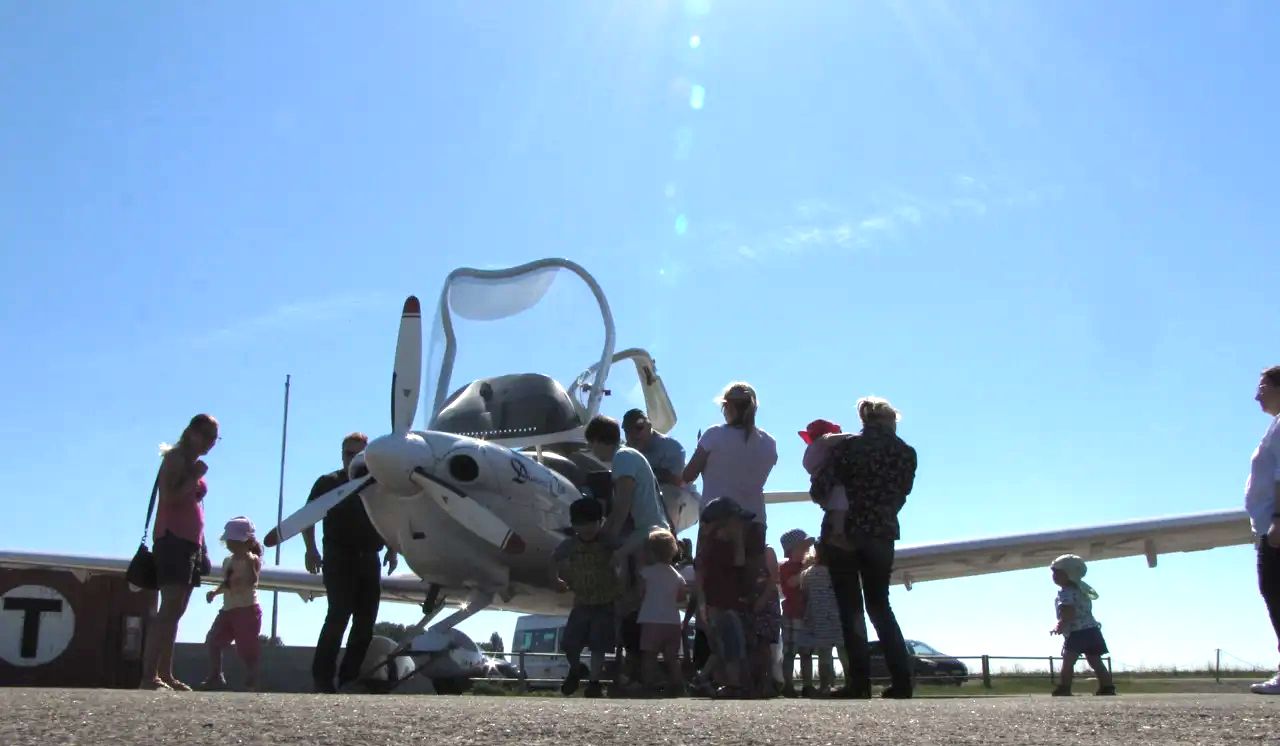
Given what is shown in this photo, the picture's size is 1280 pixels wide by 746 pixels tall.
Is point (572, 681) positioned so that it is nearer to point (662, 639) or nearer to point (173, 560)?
point (662, 639)

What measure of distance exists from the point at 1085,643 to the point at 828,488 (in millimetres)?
3210

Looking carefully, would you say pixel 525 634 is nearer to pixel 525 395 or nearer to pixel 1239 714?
pixel 525 395

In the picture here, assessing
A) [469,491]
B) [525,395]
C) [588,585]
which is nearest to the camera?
[588,585]

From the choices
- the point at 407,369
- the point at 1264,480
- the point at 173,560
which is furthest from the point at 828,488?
the point at 407,369

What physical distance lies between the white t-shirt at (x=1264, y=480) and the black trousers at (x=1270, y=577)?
0.09 metres

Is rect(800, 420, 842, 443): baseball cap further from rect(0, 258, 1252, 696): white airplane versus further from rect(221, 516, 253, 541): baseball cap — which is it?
rect(221, 516, 253, 541): baseball cap

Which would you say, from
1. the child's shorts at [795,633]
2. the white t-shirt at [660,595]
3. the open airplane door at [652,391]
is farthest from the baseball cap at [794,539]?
the open airplane door at [652,391]

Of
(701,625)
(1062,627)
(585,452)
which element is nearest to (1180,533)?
(1062,627)

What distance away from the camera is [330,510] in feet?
26.6

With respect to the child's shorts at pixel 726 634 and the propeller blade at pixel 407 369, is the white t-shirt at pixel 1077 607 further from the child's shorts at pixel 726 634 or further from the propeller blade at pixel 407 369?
the propeller blade at pixel 407 369

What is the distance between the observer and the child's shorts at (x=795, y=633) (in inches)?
337

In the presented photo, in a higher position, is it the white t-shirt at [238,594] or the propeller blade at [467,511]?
the propeller blade at [467,511]

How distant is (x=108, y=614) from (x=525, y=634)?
48.4 feet

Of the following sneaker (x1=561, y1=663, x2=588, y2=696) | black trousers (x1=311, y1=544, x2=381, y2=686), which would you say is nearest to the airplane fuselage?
black trousers (x1=311, y1=544, x2=381, y2=686)
